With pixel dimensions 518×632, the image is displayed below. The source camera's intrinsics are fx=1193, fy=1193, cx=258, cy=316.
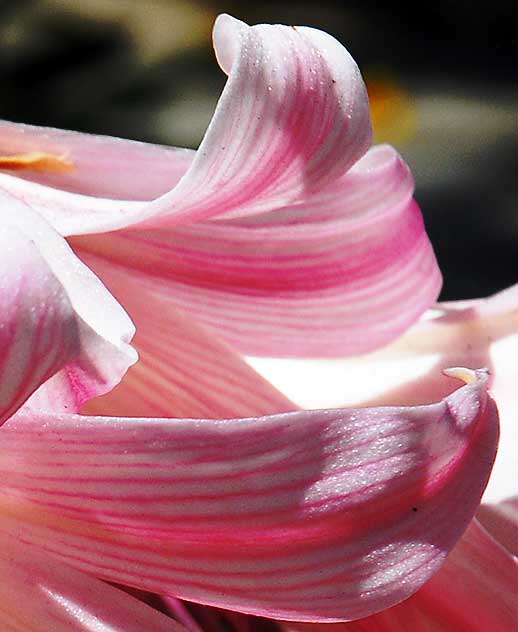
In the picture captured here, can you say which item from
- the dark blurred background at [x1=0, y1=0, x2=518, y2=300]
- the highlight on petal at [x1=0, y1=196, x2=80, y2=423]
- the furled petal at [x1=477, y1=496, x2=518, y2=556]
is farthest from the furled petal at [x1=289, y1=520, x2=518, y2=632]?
the dark blurred background at [x1=0, y1=0, x2=518, y2=300]

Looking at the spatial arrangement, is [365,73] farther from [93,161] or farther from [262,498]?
[262,498]

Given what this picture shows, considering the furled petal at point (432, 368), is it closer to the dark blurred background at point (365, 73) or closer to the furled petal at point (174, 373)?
the furled petal at point (174, 373)

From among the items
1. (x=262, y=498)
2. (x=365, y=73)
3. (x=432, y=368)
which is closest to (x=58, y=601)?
(x=262, y=498)

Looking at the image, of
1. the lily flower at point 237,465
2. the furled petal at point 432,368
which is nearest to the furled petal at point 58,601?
the lily flower at point 237,465

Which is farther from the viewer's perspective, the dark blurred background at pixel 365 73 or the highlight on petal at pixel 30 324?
the dark blurred background at pixel 365 73

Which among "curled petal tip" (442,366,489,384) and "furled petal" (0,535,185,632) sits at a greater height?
"curled petal tip" (442,366,489,384)

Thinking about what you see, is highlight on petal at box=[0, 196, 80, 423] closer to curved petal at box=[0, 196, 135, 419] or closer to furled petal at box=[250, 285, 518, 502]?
curved petal at box=[0, 196, 135, 419]

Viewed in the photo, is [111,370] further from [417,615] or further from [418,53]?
[418,53]
